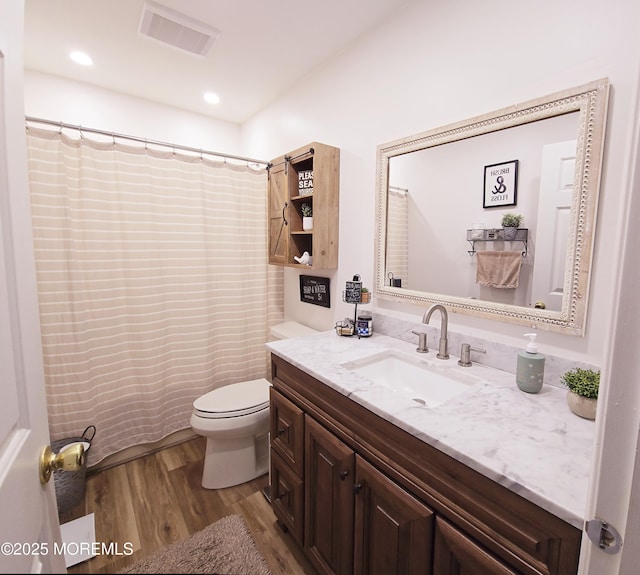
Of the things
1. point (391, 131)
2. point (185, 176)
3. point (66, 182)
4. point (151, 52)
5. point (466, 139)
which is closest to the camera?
point (466, 139)

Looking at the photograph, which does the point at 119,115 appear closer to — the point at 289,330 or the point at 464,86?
the point at 289,330

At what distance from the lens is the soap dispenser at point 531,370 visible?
1.05m

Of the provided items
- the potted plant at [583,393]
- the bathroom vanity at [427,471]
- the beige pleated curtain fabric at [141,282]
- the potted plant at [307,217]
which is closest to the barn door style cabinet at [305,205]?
the potted plant at [307,217]

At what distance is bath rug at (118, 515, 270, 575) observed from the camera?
189 mm

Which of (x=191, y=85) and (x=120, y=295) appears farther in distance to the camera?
(x=191, y=85)

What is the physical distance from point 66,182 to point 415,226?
188 centimetres

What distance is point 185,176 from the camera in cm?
216

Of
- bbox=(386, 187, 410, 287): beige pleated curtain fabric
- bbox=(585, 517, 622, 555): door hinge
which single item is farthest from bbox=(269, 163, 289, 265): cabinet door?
bbox=(585, 517, 622, 555): door hinge

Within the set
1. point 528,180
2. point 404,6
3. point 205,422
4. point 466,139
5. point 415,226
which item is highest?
point 404,6

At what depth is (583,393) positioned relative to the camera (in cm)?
91

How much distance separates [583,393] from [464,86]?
A: 1.20 m

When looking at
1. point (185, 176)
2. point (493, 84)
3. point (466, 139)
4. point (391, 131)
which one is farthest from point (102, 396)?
point (493, 84)

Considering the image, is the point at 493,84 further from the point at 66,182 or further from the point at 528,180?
the point at 66,182

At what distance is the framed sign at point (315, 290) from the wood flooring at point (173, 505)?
1148mm
